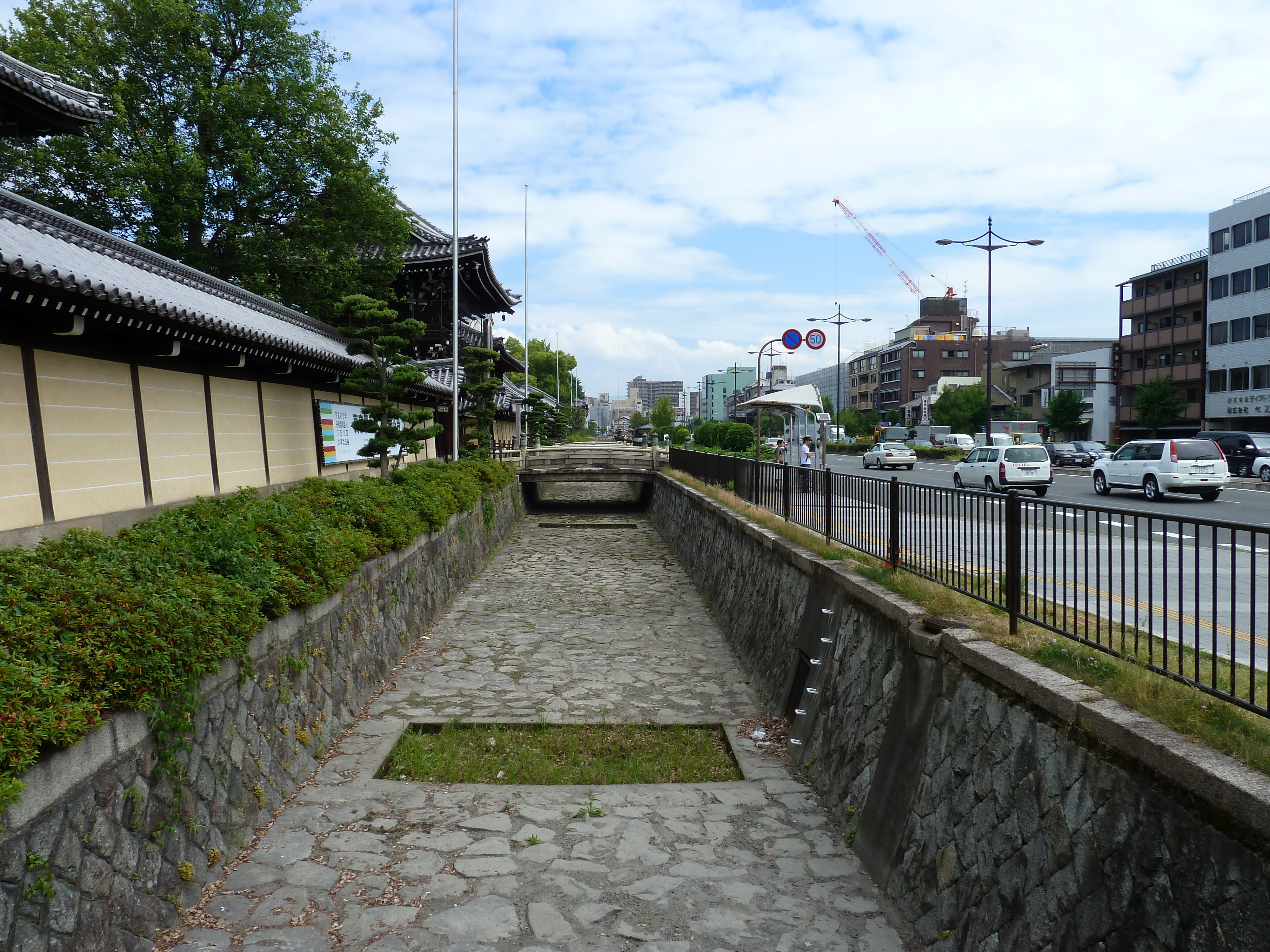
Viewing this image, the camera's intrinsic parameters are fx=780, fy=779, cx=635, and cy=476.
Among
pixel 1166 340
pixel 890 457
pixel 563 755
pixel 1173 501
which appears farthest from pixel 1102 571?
pixel 1166 340

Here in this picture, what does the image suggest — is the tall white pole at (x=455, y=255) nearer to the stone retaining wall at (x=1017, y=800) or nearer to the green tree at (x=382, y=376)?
the green tree at (x=382, y=376)

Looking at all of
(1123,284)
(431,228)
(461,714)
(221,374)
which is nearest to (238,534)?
(461,714)

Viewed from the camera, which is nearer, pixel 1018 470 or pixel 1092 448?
pixel 1018 470

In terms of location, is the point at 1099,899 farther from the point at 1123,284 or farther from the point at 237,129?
the point at 1123,284

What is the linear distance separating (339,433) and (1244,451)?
110 ft

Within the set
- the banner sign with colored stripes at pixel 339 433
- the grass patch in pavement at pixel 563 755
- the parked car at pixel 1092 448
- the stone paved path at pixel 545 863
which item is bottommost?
the grass patch in pavement at pixel 563 755

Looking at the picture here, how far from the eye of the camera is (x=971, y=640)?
4758 mm

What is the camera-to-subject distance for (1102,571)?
474 centimetres

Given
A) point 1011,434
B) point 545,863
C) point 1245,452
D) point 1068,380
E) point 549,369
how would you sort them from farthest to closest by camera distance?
point 549,369 < point 1068,380 < point 1011,434 < point 1245,452 < point 545,863

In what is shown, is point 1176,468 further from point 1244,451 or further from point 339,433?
point 339,433

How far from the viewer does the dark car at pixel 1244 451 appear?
98.0 feet

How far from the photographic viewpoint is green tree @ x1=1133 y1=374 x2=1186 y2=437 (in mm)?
49844

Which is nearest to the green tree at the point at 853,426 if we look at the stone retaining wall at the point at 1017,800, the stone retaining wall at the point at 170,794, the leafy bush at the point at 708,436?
the leafy bush at the point at 708,436

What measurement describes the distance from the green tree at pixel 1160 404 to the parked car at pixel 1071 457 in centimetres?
638
